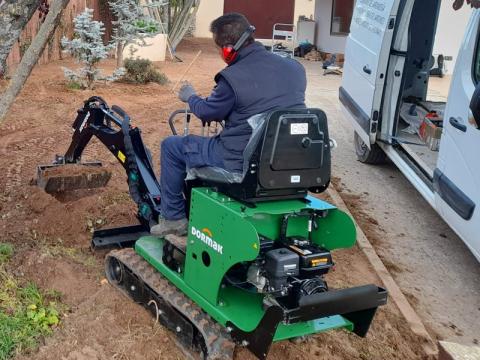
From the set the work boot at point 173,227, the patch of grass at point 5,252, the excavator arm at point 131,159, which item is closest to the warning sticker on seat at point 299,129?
the work boot at point 173,227

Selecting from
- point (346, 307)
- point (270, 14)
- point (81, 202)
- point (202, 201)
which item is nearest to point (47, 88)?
point (81, 202)

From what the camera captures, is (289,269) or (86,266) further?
(86,266)

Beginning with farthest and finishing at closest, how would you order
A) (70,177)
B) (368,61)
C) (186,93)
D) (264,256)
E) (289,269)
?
(368,61)
(70,177)
(186,93)
(264,256)
(289,269)

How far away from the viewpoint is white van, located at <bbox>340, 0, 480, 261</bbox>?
5.20 m

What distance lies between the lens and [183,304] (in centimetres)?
414

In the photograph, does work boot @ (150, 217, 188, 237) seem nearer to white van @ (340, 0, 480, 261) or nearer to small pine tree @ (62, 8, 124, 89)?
white van @ (340, 0, 480, 261)

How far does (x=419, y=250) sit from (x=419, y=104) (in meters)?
2.57

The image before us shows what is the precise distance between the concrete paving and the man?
6.74 feet

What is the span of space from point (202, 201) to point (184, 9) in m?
15.7

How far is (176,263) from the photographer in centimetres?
441

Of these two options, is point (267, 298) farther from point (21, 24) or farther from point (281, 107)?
point (21, 24)

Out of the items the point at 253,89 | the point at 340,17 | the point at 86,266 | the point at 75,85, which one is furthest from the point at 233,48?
the point at 340,17

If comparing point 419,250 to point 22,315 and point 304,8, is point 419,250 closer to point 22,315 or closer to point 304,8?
point 22,315

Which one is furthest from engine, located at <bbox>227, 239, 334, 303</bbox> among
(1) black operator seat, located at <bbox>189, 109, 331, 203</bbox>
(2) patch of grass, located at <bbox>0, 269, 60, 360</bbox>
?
(2) patch of grass, located at <bbox>0, 269, 60, 360</bbox>
